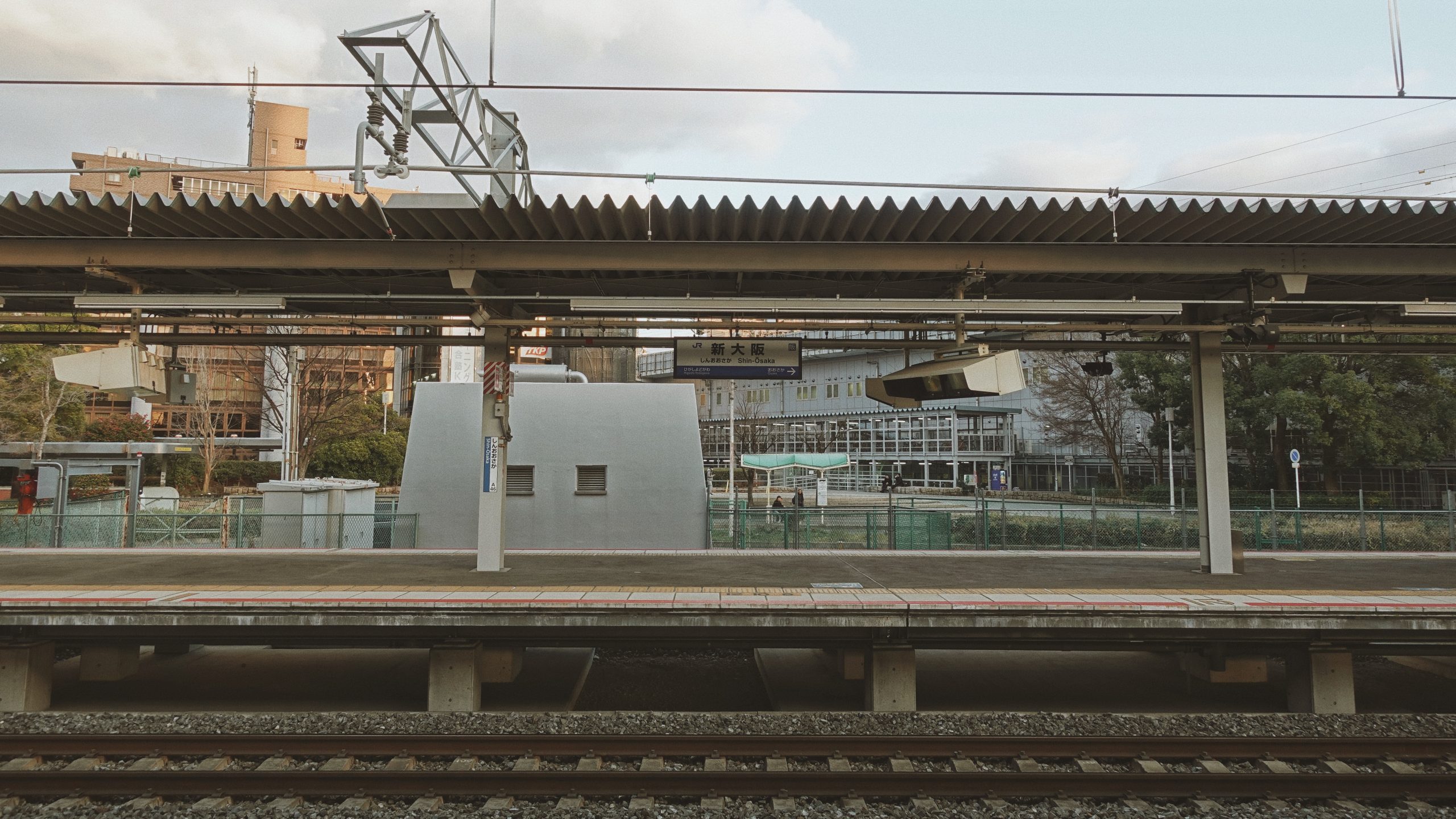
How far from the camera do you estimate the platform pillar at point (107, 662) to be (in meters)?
8.73

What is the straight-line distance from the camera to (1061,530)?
692 inches

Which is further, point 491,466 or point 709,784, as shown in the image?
point 491,466

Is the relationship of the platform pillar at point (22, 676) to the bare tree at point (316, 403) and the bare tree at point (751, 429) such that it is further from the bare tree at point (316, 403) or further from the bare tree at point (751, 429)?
the bare tree at point (751, 429)

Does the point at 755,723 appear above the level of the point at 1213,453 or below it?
below

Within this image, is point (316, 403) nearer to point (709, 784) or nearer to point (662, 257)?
point (662, 257)

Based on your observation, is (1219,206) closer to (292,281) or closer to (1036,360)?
(292,281)

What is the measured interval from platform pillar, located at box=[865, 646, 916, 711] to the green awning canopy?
21.7 metres

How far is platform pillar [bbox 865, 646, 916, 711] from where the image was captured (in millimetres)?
8234

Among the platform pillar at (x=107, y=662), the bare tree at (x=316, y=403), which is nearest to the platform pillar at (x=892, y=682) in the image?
the platform pillar at (x=107, y=662)

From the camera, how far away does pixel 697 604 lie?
7.80 metres

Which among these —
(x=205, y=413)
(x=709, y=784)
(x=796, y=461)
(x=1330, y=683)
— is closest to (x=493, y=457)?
(x=709, y=784)

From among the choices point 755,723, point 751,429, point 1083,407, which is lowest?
point 755,723

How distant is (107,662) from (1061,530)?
1703 centimetres

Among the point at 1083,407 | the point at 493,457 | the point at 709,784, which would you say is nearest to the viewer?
the point at 709,784
